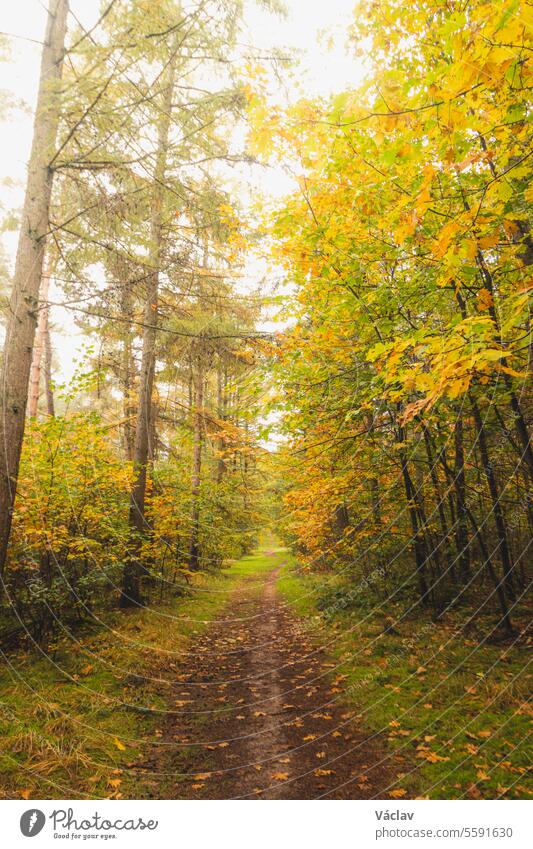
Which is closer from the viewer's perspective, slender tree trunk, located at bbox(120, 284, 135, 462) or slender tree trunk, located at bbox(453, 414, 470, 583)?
slender tree trunk, located at bbox(453, 414, 470, 583)

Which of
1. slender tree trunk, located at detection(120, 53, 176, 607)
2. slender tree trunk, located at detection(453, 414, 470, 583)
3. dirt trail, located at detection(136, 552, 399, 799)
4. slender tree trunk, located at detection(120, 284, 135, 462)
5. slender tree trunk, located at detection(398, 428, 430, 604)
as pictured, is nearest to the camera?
dirt trail, located at detection(136, 552, 399, 799)

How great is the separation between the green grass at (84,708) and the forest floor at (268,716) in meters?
0.02

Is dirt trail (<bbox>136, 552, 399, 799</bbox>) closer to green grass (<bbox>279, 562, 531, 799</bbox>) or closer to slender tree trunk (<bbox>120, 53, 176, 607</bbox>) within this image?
green grass (<bbox>279, 562, 531, 799</bbox>)

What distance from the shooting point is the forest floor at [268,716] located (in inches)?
141

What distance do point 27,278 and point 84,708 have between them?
5.42 metres

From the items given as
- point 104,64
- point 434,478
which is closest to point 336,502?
point 434,478

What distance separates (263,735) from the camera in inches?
178

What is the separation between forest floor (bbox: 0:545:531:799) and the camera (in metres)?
3.59

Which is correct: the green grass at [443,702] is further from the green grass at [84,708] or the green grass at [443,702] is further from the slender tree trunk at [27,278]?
the slender tree trunk at [27,278]

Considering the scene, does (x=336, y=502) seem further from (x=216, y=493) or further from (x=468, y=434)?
(x=216, y=493)

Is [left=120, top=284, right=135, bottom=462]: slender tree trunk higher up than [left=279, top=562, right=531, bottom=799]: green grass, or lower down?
higher up

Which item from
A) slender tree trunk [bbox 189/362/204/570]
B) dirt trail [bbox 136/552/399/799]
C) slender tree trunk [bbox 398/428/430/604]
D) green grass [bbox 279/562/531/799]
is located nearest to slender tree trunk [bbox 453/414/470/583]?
slender tree trunk [bbox 398/428/430/604]

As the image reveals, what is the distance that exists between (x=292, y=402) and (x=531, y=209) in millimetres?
3482

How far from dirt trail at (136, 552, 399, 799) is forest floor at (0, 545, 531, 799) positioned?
0.02m
